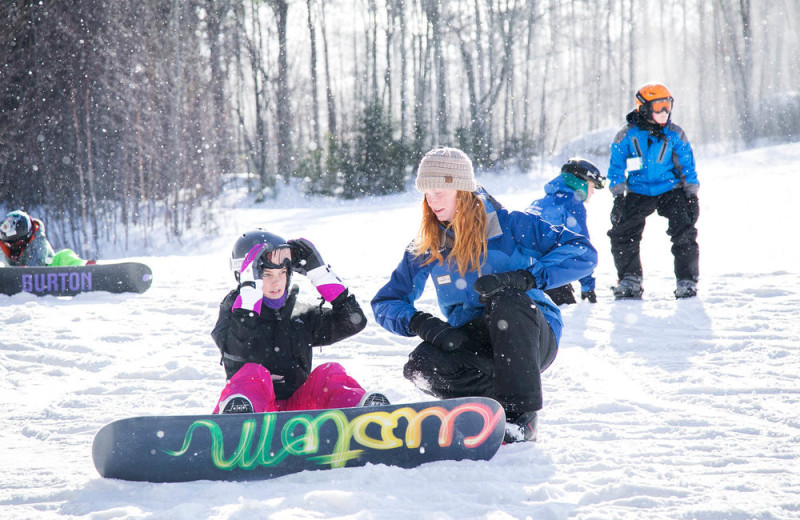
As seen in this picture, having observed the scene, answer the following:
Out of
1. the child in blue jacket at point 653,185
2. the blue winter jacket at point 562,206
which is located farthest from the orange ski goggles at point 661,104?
the blue winter jacket at point 562,206

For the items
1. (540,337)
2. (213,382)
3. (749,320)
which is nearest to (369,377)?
(213,382)

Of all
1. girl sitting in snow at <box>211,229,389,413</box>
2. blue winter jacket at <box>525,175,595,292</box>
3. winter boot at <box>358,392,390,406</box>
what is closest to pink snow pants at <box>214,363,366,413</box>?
girl sitting in snow at <box>211,229,389,413</box>

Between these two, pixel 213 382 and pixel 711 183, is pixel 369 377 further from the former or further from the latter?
pixel 711 183

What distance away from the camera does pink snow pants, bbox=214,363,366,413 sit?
237 cm

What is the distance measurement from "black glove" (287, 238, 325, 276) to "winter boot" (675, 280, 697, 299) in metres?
3.51

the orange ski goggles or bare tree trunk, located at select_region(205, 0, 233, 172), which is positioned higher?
bare tree trunk, located at select_region(205, 0, 233, 172)

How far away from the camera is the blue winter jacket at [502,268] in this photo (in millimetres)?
2455

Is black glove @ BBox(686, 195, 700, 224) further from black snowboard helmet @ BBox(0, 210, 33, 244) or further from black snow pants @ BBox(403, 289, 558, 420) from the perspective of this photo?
black snowboard helmet @ BBox(0, 210, 33, 244)

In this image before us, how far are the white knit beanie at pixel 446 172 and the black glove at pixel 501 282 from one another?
15.1 inches

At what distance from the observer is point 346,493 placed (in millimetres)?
1931

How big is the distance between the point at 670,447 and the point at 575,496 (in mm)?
654

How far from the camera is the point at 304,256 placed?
109 inches

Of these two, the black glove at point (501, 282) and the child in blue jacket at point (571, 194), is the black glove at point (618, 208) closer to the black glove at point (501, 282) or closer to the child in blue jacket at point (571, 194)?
the child in blue jacket at point (571, 194)

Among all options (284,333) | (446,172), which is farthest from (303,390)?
(446,172)
